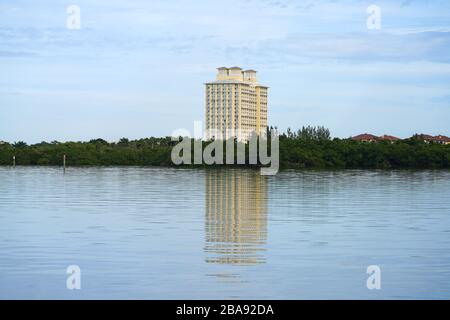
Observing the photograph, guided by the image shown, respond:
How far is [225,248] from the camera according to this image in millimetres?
17328

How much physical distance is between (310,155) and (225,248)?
7836cm

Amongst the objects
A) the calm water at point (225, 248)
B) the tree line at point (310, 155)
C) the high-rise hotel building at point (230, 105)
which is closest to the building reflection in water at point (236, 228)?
the calm water at point (225, 248)

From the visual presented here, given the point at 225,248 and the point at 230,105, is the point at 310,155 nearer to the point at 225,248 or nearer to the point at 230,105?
the point at 230,105

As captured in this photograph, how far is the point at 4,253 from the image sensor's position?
54.0 ft

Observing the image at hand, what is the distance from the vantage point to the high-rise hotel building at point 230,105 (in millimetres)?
162000

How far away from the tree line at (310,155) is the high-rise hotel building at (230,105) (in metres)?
54.6

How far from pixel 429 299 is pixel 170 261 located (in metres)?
5.06

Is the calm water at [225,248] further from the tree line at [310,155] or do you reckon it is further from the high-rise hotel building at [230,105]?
the high-rise hotel building at [230,105]

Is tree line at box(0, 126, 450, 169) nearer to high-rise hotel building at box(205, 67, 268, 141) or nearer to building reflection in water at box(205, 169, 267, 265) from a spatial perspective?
high-rise hotel building at box(205, 67, 268, 141)

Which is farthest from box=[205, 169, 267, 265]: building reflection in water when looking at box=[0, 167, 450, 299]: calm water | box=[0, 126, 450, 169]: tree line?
box=[0, 126, 450, 169]: tree line

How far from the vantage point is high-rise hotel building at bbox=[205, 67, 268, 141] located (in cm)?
16200

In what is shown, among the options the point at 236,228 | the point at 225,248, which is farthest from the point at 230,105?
the point at 225,248

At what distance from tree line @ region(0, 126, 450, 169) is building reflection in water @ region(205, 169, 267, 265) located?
204 ft
